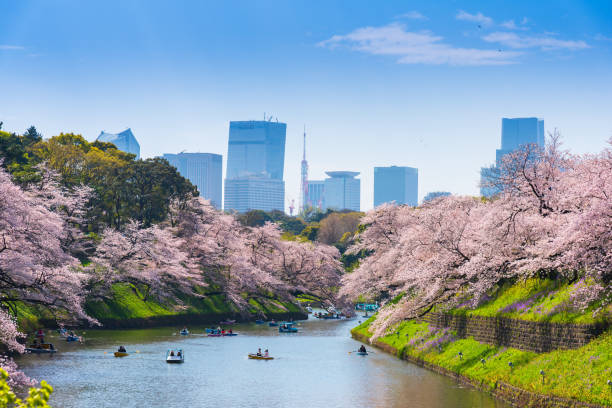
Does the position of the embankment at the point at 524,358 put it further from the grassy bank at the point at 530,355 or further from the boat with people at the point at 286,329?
the boat with people at the point at 286,329

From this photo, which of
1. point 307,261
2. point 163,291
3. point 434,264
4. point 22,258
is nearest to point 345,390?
point 434,264

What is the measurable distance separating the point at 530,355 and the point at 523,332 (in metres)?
1.89

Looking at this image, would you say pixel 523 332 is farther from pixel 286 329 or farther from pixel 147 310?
pixel 147 310

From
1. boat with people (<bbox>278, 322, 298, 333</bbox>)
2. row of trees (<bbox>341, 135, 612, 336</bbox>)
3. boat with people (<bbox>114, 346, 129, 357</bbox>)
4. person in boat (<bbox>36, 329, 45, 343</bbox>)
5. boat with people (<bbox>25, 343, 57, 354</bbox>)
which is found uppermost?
row of trees (<bbox>341, 135, 612, 336</bbox>)

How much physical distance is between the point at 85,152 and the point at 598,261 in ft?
279

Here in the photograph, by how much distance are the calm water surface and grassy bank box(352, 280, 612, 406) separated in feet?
4.71

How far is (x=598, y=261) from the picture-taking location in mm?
30375

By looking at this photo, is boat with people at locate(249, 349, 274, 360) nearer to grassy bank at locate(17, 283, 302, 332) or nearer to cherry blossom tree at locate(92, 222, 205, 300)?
grassy bank at locate(17, 283, 302, 332)

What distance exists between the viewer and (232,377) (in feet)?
143

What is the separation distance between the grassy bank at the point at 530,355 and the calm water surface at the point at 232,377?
4.71 feet

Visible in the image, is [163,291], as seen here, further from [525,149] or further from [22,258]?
[525,149]

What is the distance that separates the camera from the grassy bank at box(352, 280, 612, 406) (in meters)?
27.5

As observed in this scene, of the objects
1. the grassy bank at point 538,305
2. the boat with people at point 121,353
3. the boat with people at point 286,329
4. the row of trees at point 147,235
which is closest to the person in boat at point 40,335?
the row of trees at point 147,235

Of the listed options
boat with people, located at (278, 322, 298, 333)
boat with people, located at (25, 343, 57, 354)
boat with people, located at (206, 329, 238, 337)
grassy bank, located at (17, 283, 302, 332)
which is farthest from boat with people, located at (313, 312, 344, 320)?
boat with people, located at (25, 343, 57, 354)
